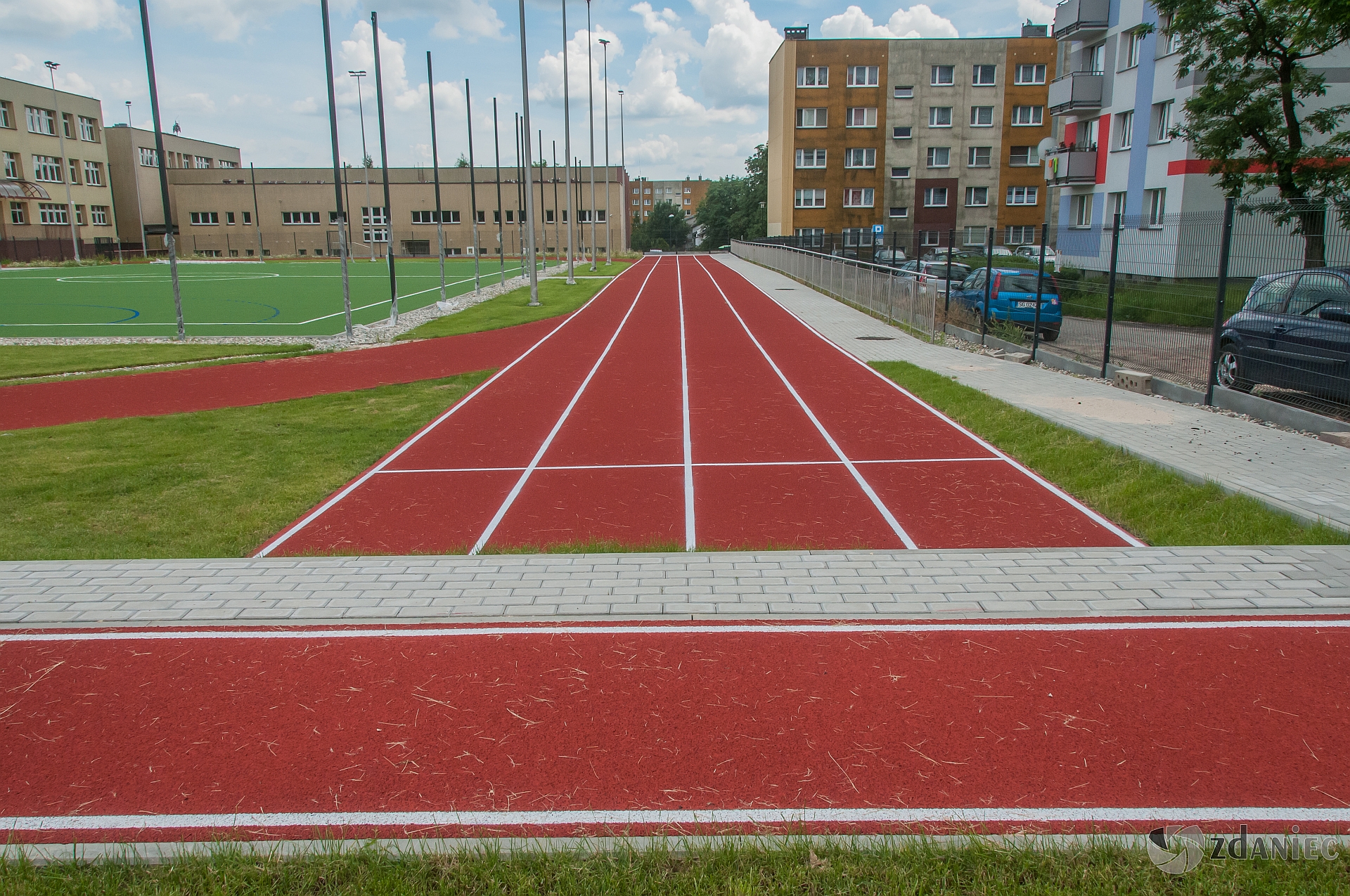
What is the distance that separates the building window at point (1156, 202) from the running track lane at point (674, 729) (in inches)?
1258

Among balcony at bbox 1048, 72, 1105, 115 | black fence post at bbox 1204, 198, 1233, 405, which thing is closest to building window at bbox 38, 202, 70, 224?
balcony at bbox 1048, 72, 1105, 115

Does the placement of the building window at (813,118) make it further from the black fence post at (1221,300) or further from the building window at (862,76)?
the black fence post at (1221,300)

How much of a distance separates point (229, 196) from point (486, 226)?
2784cm

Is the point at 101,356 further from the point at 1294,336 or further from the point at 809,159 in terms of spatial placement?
the point at 809,159

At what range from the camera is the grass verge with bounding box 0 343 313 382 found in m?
18.9

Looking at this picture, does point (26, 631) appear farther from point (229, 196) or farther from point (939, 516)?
point (229, 196)

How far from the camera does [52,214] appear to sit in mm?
75188

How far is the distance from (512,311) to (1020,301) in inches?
691

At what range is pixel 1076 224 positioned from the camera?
1631 inches

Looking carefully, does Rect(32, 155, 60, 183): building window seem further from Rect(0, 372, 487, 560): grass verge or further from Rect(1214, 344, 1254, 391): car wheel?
Rect(1214, 344, 1254, 391): car wheel

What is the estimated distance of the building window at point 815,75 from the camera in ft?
214

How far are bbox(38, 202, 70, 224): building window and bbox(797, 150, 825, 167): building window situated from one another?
60.6m

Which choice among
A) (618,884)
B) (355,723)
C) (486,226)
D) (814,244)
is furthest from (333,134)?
(486,226)

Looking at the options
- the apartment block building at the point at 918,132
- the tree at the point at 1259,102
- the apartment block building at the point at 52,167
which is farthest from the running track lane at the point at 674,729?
the apartment block building at the point at 52,167
